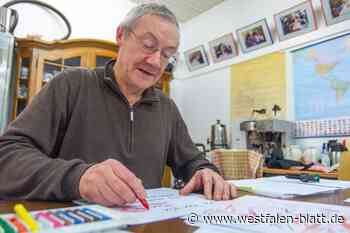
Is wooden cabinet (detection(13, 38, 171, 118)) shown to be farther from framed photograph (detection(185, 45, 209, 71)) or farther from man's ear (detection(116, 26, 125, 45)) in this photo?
man's ear (detection(116, 26, 125, 45))

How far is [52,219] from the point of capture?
1.27 ft

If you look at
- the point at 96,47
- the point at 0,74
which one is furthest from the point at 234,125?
the point at 0,74

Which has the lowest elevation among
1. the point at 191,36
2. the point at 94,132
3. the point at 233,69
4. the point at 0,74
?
the point at 94,132

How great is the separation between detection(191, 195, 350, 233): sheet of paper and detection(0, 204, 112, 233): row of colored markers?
0.16 m

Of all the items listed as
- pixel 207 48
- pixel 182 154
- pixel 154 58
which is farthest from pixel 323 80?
pixel 154 58

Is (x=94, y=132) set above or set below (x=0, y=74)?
below

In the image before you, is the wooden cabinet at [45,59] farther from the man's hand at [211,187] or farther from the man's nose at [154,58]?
the man's hand at [211,187]

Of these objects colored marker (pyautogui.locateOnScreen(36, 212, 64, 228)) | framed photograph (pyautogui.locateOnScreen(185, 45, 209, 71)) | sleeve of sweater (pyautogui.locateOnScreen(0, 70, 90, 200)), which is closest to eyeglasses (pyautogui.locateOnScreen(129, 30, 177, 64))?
sleeve of sweater (pyautogui.locateOnScreen(0, 70, 90, 200))

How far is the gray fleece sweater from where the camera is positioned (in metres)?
0.61

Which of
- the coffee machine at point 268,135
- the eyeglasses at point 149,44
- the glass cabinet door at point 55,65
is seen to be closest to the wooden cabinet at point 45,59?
the glass cabinet door at point 55,65

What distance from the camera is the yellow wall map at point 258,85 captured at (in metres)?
2.98

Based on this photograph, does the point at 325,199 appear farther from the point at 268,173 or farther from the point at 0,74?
the point at 0,74

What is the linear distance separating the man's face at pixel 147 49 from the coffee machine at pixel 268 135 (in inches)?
69.1

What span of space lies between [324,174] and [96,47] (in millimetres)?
2348
